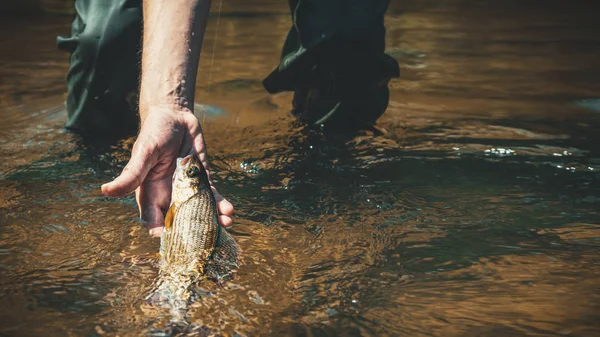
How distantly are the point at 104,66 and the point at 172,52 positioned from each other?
1.11 metres

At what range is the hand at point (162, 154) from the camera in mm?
2607

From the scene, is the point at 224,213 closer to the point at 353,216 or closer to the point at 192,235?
the point at 192,235

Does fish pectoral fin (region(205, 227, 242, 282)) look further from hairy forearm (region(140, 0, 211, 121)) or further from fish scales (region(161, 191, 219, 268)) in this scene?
hairy forearm (region(140, 0, 211, 121))

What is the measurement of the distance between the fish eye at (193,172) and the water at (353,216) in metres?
0.32

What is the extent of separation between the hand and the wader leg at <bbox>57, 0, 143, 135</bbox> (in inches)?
47.1

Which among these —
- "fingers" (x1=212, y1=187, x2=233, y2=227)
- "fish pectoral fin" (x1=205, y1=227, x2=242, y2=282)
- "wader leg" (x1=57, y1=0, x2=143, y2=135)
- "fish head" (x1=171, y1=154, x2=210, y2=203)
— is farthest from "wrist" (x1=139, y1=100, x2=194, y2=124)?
"wader leg" (x1=57, y1=0, x2=143, y2=135)

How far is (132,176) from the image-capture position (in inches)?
95.0

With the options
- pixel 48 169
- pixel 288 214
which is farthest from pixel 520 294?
pixel 48 169

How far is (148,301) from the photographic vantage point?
7.49 feet

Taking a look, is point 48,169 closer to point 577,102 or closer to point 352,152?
point 352,152

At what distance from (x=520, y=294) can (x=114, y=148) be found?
2.24 m

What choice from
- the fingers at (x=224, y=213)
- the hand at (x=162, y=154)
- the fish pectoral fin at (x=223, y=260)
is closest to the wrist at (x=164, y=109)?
the hand at (x=162, y=154)

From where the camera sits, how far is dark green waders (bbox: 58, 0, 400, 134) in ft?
12.9

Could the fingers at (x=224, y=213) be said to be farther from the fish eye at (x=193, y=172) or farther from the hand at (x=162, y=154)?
the fish eye at (x=193, y=172)
